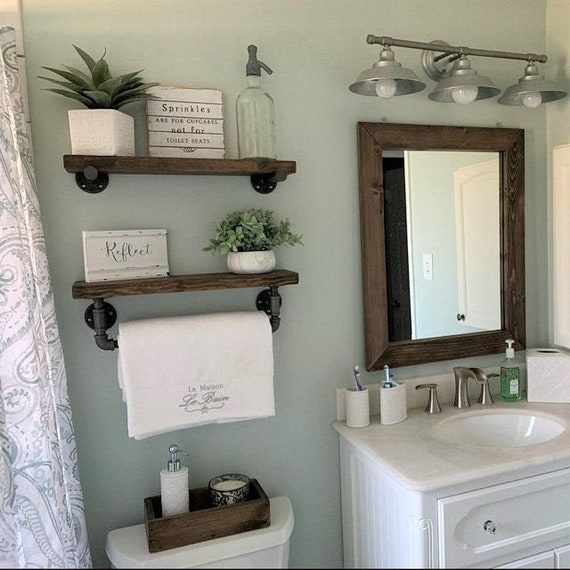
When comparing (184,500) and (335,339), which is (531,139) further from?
(184,500)

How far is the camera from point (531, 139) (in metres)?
1.93

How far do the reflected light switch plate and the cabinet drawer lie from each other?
0.64m

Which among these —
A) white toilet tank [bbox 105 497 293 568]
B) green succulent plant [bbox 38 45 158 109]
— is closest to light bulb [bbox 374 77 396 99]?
green succulent plant [bbox 38 45 158 109]

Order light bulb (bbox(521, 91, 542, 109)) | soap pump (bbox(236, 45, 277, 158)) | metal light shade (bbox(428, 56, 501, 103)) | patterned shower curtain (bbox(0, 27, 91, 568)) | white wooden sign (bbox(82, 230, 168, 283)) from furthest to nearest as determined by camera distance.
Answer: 1. light bulb (bbox(521, 91, 542, 109))
2. metal light shade (bbox(428, 56, 501, 103))
3. soap pump (bbox(236, 45, 277, 158))
4. white wooden sign (bbox(82, 230, 168, 283))
5. patterned shower curtain (bbox(0, 27, 91, 568))

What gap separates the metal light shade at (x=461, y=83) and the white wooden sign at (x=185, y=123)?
0.62 m

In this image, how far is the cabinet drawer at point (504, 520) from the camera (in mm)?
1360

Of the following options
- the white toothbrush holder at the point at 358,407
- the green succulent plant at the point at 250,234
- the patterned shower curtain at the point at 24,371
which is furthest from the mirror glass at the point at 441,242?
the patterned shower curtain at the point at 24,371

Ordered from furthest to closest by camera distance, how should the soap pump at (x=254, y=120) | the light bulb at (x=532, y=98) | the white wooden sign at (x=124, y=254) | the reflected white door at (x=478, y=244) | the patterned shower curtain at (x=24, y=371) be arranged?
the reflected white door at (x=478, y=244)
the light bulb at (x=532, y=98)
the soap pump at (x=254, y=120)
the white wooden sign at (x=124, y=254)
the patterned shower curtain at (x=24, y=371)

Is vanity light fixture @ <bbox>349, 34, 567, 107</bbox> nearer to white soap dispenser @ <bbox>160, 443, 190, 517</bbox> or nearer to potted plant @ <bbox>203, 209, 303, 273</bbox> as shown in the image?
potted plant @ <bbox>203, 209, 303, 273</bbox>

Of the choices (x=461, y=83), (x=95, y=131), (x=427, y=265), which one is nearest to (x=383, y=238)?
(x=427, y=265)

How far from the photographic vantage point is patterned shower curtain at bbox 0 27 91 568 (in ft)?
4.25

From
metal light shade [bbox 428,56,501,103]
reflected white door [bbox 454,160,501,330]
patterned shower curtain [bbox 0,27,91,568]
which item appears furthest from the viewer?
reflected white door [bbox 454,160,501,330]

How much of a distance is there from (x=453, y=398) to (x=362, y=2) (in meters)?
1.23

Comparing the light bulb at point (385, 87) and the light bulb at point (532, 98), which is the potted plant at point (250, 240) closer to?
the light bulb at point (385, 87)
